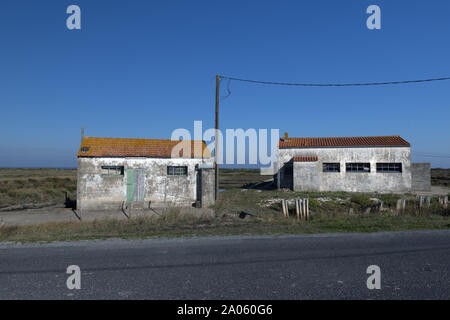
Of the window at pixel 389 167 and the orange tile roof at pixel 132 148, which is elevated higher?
the orange tile roof at pixel 132 148

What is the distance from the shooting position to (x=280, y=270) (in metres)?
5.32

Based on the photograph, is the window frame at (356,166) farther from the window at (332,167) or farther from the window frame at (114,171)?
the window frame at (114,171)

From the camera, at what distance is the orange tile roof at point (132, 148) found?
16619mm

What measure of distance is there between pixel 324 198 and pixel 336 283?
16071 millimetres

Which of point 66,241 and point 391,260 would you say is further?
point 66,241

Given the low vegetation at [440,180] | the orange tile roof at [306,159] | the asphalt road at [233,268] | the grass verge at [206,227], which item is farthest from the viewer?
the low vegetation at [440,180]

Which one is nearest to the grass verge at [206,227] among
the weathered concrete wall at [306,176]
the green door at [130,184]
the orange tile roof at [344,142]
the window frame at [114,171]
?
the green door at [130,184]

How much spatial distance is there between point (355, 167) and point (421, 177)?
6.04 meters

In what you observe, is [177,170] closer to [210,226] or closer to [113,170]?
[113,170]

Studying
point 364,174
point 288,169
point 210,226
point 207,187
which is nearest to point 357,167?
point 364,174

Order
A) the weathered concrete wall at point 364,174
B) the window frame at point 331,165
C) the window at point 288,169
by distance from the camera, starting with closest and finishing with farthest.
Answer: the weathered concrete wall at point 364,174, the window frame at point 331,165, the window at point 288,169
